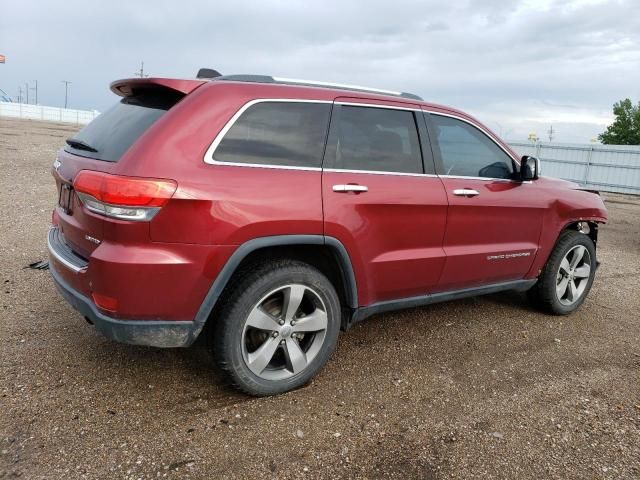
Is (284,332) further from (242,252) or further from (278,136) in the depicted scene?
(278,136)

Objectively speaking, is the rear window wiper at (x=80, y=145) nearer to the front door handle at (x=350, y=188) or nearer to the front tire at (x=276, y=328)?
the front tire at (x=276, y=328)

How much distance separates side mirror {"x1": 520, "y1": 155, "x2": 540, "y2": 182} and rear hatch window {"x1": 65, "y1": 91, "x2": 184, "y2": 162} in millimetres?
2704

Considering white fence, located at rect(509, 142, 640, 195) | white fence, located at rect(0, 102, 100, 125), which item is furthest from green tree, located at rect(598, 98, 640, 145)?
white fence, located at rect(0, 102, 100, 125)

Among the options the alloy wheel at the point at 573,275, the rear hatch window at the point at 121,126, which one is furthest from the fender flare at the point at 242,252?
the alloy wheel at the point at 573,275

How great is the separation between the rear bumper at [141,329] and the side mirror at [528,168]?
111 inches

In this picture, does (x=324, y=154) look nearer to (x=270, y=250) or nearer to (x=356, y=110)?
(x=356, y=110)

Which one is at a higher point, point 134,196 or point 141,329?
point 134,196

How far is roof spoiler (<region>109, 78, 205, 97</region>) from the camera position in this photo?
2.77m

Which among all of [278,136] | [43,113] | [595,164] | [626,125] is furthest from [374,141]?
[43,113]

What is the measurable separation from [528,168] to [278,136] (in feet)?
7.21

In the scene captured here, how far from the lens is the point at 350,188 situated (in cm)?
304

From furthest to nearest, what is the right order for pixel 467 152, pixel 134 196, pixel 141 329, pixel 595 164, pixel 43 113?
pixel 43 113 → pixel 595 164 → pixel 467 152 → pixel 141 329 → pixel 134 196

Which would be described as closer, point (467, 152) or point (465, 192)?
point (465, 192)

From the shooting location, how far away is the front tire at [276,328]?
9.12 feet
